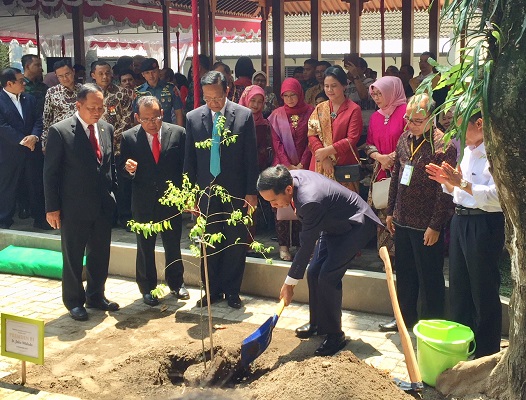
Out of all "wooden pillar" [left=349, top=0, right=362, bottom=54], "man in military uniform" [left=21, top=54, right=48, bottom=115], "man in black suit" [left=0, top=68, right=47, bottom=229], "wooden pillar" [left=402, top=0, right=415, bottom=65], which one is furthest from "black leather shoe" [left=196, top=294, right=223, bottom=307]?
"wooden pillar" [left=349, top=0, right=362, bottom=54]

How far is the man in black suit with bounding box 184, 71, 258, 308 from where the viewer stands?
6.18m

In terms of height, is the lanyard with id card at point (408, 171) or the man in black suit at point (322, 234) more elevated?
the lanyard with id card at point (408, 171)

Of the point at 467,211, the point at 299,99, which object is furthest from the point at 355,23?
the point at 467,211

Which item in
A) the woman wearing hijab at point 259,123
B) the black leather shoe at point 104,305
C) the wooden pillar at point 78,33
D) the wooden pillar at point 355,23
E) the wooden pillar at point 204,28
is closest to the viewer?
the black leather shoe at point 104,305

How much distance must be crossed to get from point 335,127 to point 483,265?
2.29 m

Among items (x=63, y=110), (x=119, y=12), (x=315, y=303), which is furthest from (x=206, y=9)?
(x=315, y=303)

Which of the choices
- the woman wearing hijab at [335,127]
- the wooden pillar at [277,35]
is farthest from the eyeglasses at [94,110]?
the wooden pillar at [277,35]

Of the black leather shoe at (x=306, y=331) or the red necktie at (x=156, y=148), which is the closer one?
the black leather shoe at (x=306, y=331)

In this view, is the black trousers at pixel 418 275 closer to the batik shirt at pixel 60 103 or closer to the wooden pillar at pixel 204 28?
the batik shirt at pixel 60 103

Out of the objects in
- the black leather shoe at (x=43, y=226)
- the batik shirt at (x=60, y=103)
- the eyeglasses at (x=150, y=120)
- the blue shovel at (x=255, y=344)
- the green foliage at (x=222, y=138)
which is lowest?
the blue shovel at (x=255, y=344)

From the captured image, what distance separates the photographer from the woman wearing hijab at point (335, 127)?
6.54m

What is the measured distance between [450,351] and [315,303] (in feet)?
4.34

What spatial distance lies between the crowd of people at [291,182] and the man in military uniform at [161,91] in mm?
35

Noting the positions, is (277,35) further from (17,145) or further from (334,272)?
(334,272)
